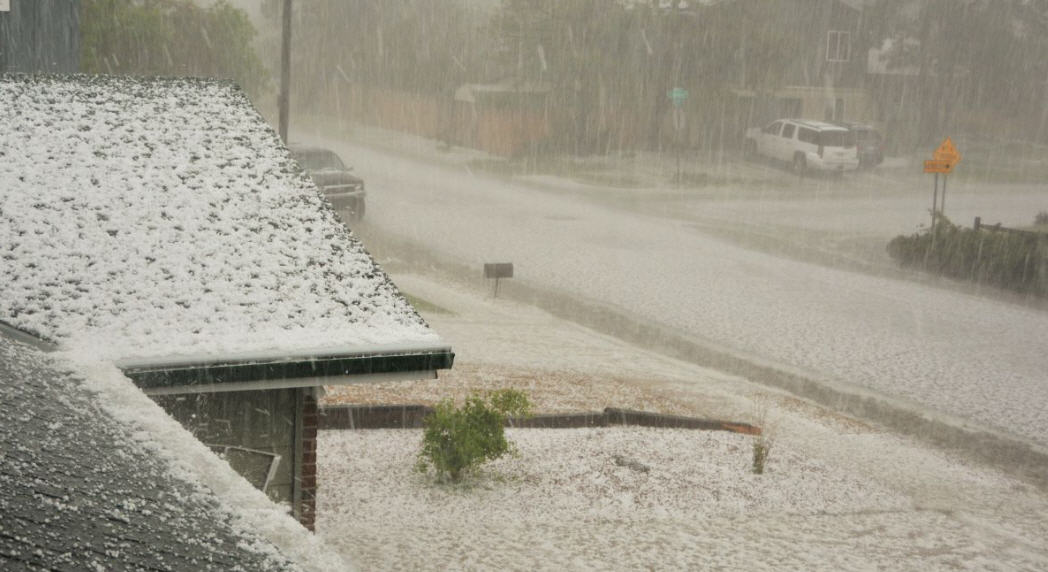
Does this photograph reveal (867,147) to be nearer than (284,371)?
No

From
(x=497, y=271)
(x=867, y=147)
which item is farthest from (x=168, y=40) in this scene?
(x=867, y=147)

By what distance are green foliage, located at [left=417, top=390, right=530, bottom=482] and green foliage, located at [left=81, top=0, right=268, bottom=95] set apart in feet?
58.5

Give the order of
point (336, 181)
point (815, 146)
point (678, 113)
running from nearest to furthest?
point (336, 181) → point (815, 146) → point (678, 113)

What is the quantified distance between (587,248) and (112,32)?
1194cm

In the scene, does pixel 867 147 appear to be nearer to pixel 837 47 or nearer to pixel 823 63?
pixel 823 63

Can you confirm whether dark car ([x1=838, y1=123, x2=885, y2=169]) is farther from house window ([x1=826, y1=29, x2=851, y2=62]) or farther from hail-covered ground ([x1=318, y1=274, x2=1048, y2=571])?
hail-covered ground ([x1=318, y1=274, x2=1048, y2=571])

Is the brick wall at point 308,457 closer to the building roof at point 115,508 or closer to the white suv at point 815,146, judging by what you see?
the building roof at point 115,508

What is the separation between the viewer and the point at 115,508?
2434mm

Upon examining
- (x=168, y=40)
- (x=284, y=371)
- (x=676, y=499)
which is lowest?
(x=676, y=499)

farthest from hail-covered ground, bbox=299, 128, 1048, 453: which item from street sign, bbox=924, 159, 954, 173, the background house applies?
the background house

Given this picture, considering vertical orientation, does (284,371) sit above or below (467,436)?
above

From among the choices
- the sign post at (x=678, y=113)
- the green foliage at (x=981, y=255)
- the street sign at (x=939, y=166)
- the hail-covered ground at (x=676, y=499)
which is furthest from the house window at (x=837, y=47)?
the hail-covered ground at (x=676, y=499)

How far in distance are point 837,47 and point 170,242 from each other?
42.2 meters

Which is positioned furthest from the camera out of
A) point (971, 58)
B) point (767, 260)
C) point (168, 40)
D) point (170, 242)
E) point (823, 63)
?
point (823, 63)
